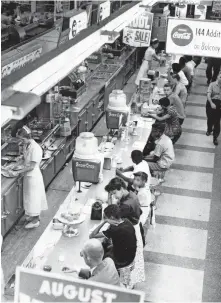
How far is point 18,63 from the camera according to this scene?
770 centimetres

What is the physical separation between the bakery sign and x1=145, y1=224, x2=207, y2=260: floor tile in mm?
5385

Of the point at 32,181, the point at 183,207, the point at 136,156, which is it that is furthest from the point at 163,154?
the point at 32,181

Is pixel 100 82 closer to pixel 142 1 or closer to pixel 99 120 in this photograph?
pixel 99 120

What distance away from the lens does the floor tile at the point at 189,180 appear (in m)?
9.12

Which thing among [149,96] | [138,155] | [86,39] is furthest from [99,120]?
[86,39]

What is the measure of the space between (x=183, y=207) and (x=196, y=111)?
5320 mm

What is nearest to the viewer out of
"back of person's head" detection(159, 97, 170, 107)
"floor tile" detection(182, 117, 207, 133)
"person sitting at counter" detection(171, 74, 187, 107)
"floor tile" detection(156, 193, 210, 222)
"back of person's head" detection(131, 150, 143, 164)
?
"back of person's head" detection(131, 150, 143, 164)

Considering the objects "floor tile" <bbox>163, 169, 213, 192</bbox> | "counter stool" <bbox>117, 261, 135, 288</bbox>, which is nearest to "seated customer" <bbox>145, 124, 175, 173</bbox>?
"floor tile" <bbox>163, 169, 213, 192</bbox>

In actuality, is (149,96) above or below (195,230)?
above

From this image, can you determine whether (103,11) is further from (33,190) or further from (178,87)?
(178,87)

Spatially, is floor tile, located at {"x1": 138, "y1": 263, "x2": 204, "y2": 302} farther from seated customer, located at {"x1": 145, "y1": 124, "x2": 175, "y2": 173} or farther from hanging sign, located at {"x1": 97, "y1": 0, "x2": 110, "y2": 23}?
hanging sign, located at {"x1": 97, "y1": 0, "x2": 110, "y2": 23}

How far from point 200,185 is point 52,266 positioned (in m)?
4.53

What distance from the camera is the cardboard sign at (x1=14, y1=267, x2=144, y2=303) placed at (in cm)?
274

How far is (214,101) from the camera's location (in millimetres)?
10648
